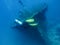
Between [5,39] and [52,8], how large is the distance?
0.54 metres

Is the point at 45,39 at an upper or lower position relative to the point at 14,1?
lower

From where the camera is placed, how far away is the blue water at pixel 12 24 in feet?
5.56

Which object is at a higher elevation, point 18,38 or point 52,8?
point 52,8

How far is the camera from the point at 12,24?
1704 mm

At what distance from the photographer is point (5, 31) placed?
1.73 meters

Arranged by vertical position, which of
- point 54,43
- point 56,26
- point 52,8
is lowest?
point 54,43

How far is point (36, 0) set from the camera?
1.68 metres

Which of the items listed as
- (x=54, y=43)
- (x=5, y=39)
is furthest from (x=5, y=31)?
(x=54, y=43)

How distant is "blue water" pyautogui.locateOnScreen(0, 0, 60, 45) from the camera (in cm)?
169

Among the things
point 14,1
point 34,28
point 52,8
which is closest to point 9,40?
point 34,28

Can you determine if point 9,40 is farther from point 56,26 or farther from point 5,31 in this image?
point 56,26

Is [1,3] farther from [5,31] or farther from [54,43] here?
[54,43]

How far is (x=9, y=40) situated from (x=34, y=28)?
268 mm

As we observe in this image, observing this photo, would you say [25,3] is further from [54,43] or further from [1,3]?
[54,43]
